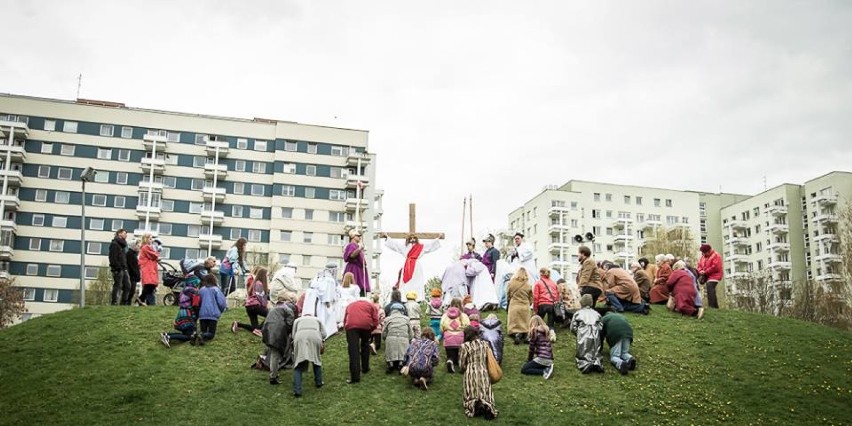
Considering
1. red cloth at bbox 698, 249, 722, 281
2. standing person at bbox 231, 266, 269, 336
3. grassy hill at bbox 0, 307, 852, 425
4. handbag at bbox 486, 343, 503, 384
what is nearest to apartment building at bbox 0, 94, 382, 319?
red cloth at bbox 698, 249, 722, 281

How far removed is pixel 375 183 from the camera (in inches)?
3501

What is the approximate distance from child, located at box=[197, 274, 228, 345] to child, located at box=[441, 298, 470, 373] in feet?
19.4

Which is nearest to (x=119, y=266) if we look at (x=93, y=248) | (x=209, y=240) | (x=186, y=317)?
(x=186, y=317)

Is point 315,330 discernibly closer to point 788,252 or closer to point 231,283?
point 231,283

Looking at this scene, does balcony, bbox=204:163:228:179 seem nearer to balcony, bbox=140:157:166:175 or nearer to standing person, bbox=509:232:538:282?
balcony, bbox=140:157:166:175

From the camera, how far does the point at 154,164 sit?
76812 mm

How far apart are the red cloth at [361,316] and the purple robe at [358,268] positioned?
18.7 feet

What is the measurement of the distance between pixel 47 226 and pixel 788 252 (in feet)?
310

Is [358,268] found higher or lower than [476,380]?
higher

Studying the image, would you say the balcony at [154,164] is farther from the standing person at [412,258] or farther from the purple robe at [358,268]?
the purple robe at [358,268]

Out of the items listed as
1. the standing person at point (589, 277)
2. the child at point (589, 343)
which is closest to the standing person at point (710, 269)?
the standing person at point (589, 277)

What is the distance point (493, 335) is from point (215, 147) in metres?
68.4

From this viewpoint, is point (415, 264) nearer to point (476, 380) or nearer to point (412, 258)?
point (412, 258)

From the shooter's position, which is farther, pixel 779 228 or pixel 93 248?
pixel 779 228
